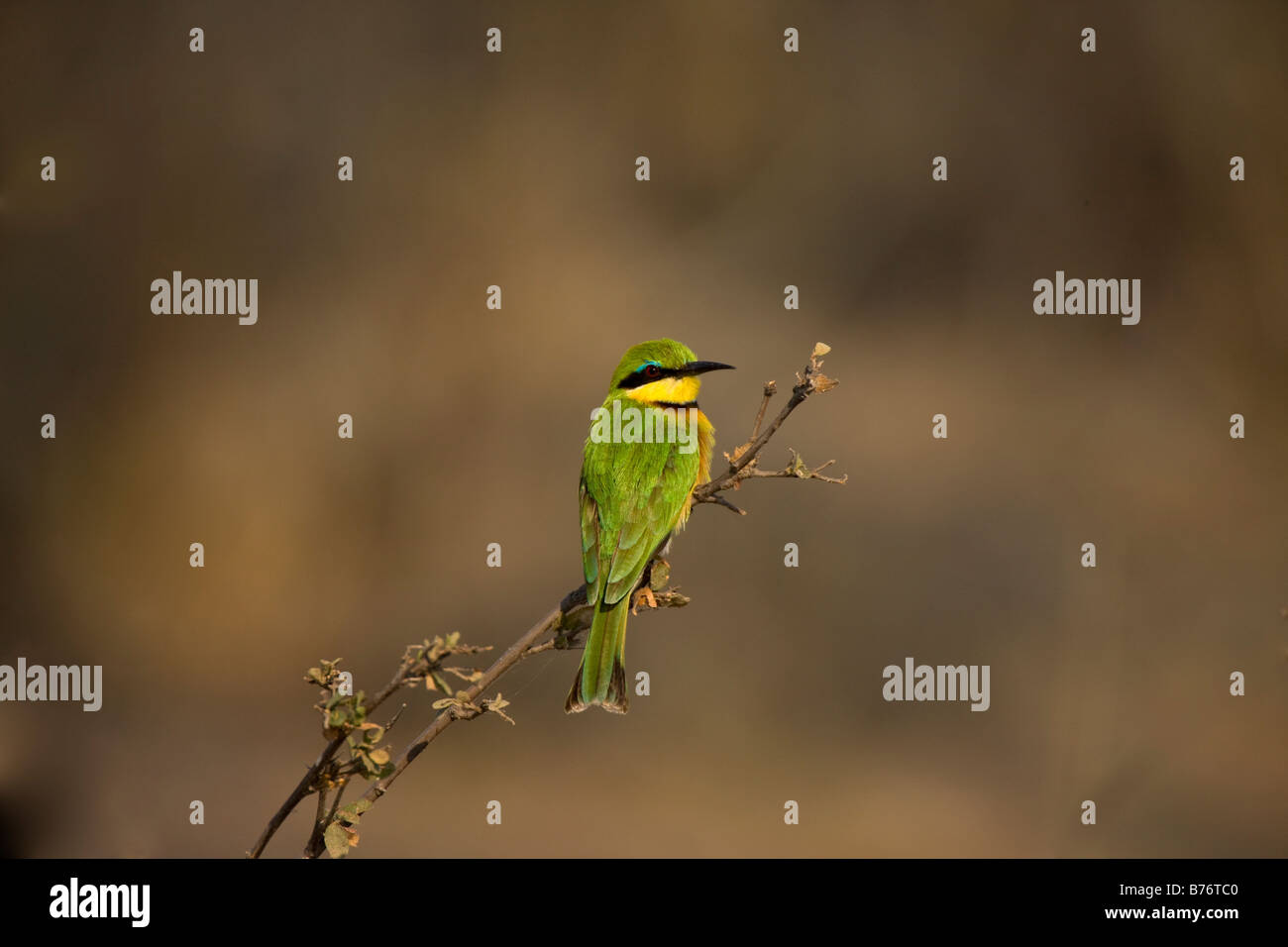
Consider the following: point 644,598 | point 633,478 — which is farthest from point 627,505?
point 644,598

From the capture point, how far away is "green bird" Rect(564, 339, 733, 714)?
1787 mm

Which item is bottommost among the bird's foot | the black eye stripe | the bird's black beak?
the bird's foot

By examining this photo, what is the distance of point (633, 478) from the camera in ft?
6.68

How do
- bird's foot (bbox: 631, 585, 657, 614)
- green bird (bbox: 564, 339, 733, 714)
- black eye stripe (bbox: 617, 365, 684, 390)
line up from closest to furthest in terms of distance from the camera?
bird's foot (bbox: 631, 585, 657, 614)
green bird (bbox: 564, 339, 733, 714)
black eye stripe (bbox: 617, 365, 684, 390)

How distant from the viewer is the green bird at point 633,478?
1.79 metres

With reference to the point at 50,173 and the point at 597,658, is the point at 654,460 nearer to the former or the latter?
the point at 597,658

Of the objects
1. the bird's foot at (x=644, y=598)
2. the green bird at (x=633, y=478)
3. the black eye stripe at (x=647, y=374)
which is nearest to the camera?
the bird's foot at (x=644, y=598)

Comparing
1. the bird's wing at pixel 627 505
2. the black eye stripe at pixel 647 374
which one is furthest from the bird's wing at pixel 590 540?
the black eye stripe at pixel 647 374

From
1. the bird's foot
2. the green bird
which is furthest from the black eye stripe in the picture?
the bird's foot

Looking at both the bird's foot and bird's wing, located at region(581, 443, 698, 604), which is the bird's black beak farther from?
the bird's foot

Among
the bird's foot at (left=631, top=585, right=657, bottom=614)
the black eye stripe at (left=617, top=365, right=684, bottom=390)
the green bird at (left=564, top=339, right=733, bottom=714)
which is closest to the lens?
the bird's foot at (left=631, top=585, right=657, bottom=614)

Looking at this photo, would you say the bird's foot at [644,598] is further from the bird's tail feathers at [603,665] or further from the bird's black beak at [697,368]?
the bird's black beak at [697,368]

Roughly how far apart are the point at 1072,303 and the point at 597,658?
161 inches

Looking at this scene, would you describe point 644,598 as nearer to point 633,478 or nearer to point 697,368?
point 633,478
